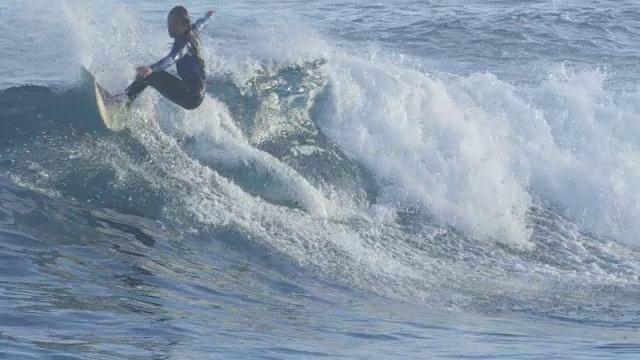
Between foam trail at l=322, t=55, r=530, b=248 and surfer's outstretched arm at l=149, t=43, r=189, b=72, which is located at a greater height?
surfer's outstretched arm at l=149, t=43, r=189, b=72

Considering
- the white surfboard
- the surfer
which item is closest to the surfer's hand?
the surfer

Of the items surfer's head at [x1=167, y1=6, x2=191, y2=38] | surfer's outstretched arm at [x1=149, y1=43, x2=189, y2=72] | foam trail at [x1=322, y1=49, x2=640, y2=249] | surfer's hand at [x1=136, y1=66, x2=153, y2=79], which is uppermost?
surfer's head at [x1=167, y1=6, x2=191, y2=38]

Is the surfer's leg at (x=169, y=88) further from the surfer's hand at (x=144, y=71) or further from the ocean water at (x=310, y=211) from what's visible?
the ocean water at (x=310, y=211)

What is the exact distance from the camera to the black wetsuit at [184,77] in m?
10.1

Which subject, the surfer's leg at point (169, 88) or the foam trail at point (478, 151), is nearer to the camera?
the surfer's leg at point (169, 88)

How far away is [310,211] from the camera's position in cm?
1052

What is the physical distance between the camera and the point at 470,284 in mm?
9453

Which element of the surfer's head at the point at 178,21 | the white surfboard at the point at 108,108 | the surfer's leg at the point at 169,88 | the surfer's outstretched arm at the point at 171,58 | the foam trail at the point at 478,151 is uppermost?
the surfer's head at the point at 178,21

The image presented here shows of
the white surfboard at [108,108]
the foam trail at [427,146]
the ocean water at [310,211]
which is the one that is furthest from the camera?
the foam trail at [427,146]

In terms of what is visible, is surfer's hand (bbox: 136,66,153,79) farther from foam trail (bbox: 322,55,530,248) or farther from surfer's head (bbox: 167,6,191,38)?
foam trail (bbox: 322,55,530,248)

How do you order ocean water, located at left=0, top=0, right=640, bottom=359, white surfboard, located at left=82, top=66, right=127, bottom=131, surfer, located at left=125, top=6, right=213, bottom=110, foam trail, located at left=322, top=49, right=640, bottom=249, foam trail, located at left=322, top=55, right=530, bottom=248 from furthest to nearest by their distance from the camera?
foam trail, located at left=322, top=49, right=640, bottom=249 → foam trail, located at left=322, top=55, right=530, bottom=248 → white surfboard, located at left=82, top=66, right=127, bottom=131 → surfer, located at left=125, top=6, right=213, bottom=110 → ocean water, located at left=0, top=0, right=640, bottom=359

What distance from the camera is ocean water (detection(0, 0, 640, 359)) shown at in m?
7.50

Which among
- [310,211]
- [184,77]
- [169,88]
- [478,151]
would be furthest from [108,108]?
Result: [478,151]

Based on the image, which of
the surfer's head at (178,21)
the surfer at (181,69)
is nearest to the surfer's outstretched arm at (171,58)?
the surfer at (181,69)
